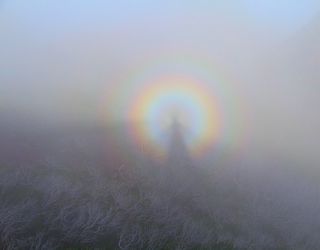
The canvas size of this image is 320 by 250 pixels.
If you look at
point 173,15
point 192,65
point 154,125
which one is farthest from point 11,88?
point 173,15

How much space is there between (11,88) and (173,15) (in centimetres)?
1387

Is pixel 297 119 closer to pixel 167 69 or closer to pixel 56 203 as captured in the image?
pixel 167 69

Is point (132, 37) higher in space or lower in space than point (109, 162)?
higher

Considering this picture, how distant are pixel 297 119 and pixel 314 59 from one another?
4765 millimetres

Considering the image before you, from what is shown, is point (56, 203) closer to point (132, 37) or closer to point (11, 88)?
point (11, 88)

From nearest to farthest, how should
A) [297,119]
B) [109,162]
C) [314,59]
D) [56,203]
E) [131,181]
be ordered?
[56,203]
[131,181]
[109,162]
[297,119]
[314,59]

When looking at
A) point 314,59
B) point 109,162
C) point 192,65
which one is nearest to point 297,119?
point 314,59

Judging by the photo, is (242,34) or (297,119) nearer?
(297,119)

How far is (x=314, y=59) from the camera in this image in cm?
2081

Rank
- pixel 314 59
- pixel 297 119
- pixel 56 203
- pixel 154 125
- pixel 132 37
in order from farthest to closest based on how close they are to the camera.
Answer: pixel 132 37 < pixel 314 59 < pixel 297 119 < pixel 154 125 < pixel 56 203

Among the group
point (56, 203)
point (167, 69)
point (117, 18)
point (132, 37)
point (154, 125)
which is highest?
point (117, 18)

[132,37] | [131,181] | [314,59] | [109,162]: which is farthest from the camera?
[132,37]

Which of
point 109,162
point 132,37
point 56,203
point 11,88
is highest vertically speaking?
point 132,37

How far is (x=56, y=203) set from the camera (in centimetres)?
866
